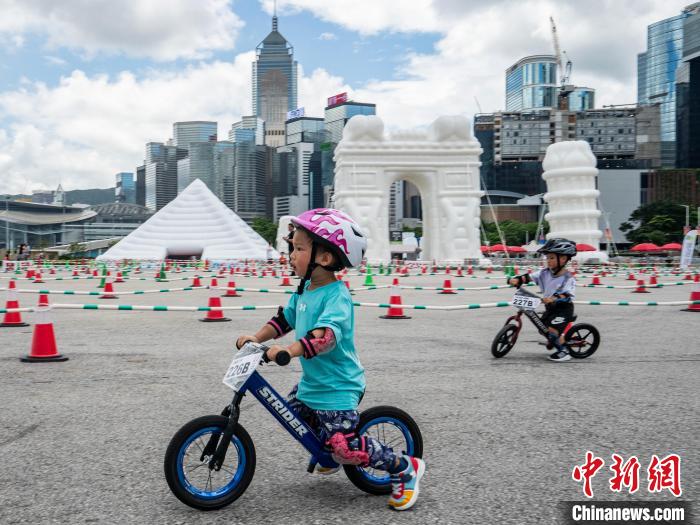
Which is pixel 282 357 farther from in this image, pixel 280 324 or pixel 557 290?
pixel 557 290

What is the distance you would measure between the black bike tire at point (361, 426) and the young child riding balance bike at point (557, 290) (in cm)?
488

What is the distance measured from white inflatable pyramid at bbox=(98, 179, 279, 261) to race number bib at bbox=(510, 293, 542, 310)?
55986 millimetres

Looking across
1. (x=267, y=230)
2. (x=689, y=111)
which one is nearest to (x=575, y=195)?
(x=267, y=230)

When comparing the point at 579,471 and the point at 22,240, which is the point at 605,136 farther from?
the point at 579,471

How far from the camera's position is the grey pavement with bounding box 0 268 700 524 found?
360 centimetres

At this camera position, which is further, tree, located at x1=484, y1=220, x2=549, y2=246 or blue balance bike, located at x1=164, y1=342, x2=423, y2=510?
tree, located at x1=484, y1=220, x2=549, y2=246

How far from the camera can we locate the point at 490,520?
339cm

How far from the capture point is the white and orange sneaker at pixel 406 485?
141 inches

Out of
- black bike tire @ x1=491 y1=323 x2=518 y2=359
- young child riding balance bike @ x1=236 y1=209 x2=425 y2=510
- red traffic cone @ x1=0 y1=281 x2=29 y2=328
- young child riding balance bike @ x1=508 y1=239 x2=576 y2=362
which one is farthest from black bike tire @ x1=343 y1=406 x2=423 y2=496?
red traffic cone @ x1=0 y1=281 x2=29 y2=328

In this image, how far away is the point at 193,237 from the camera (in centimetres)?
6800

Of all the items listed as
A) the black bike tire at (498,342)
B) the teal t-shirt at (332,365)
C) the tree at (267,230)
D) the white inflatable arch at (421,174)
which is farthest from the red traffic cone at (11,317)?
the tree at (267,230)

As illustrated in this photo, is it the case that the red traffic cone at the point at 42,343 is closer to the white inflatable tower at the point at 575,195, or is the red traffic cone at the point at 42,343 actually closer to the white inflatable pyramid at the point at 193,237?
the white inflatable tower at the point at 575,195

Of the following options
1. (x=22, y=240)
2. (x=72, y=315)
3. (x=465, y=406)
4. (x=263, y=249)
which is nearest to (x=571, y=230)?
(x=263, y=249)

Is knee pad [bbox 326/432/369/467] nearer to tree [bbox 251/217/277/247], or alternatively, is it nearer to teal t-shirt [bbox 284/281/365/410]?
teal t-shirt [bbox 284/281/365/410]
